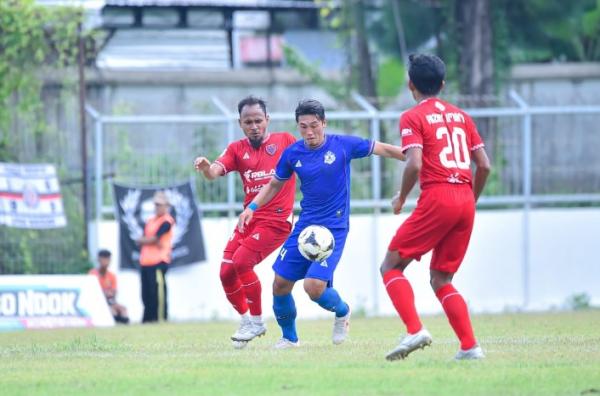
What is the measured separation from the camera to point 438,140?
977 cm

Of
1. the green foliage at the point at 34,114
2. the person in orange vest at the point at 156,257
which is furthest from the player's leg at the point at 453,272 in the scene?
the green foliage at the point at 34,114

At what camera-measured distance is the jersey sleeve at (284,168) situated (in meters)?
11.7

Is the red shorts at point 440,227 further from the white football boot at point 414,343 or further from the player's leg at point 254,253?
the player's leg at point 254,253

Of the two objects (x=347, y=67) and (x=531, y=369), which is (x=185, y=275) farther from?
(x=531, y=369)

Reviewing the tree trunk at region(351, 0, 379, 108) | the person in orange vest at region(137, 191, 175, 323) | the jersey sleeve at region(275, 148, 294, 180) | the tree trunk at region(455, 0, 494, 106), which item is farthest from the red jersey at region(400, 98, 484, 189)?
the tree trunk at region(351, 0, 379, 108)

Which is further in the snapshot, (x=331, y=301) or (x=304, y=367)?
(x=331, y=301)

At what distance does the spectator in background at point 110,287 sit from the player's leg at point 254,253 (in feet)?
29.1

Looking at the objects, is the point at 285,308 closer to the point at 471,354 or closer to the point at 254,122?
the point at 254,122

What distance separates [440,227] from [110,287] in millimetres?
12442

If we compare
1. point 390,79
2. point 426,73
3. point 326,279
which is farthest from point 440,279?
point 390,79

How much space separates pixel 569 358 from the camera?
33.4 ft

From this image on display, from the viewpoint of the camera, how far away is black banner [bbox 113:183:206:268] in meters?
21.9

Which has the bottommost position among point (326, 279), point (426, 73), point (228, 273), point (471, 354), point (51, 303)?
point (51, 303)

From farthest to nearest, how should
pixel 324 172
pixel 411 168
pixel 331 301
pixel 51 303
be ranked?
pixel 51 303, pixel 331 301, pixel 324 172, pixel 411 168
